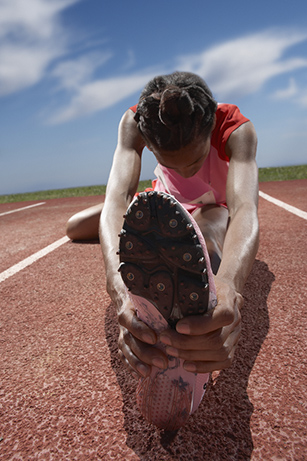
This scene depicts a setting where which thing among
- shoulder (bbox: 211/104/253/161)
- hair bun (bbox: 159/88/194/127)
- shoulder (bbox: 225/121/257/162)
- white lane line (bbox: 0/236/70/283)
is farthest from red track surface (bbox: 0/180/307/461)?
hair bun (bbox: 159/88/194/127)

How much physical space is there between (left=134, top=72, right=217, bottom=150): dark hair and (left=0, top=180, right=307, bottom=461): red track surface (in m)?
0.94

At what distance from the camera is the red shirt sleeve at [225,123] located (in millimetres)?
1980

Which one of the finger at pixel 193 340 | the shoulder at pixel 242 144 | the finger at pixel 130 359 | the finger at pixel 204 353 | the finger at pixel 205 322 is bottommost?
the finger at pixel 130 359

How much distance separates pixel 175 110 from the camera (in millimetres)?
1322

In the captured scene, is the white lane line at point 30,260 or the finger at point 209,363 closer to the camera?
the finger at point 209,363

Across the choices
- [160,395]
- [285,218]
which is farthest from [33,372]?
[285,218]

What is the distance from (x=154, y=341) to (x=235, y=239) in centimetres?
63

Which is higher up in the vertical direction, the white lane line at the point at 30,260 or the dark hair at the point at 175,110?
the dark hair at the point at 175,110

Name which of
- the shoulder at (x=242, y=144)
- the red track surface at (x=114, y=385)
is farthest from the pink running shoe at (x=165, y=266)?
the shoulder at (x=242, y=144)

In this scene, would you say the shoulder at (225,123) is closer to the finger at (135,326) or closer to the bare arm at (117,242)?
the bare arm at (117,242)

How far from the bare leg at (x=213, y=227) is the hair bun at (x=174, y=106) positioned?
0.72 meters

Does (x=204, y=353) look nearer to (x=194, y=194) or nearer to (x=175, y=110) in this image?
(x=175, y=110)

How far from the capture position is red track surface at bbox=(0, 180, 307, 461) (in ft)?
3.52

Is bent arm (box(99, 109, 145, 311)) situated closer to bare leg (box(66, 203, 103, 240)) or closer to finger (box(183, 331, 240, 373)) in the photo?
finger (box(183, 331, 240, 373))
